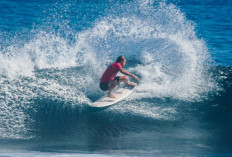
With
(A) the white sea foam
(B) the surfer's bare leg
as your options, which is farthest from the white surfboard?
→ (A) the white sea foam

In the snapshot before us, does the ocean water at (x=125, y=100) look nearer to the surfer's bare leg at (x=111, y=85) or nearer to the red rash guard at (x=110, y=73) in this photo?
the surfer's bare leg at (x=111, y=85)

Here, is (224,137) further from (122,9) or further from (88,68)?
(122,9)

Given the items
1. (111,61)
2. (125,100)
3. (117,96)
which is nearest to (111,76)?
(117,96)

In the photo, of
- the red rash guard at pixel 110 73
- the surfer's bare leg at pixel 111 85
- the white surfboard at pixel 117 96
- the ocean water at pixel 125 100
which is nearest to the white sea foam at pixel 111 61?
the ocean water at pixel 125 100

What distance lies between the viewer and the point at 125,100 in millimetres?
→ 10250

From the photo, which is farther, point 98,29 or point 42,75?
point 98,29

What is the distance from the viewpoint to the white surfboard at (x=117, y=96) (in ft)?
32.1

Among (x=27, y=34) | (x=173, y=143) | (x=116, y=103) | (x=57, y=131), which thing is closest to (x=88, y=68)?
(x=116, y=103)

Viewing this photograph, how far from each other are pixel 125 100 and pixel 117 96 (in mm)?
276

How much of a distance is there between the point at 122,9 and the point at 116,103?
8.14 meters

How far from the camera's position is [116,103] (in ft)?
32.9

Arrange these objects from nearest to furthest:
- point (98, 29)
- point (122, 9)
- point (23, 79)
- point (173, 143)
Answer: point (173, 143)
point (23, 79)
point (98, 29)
point (122, 9)

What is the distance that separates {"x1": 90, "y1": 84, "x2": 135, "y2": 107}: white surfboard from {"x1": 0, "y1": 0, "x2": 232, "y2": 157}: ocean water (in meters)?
0.17

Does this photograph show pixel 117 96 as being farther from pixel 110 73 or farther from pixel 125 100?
pixel 110 73
